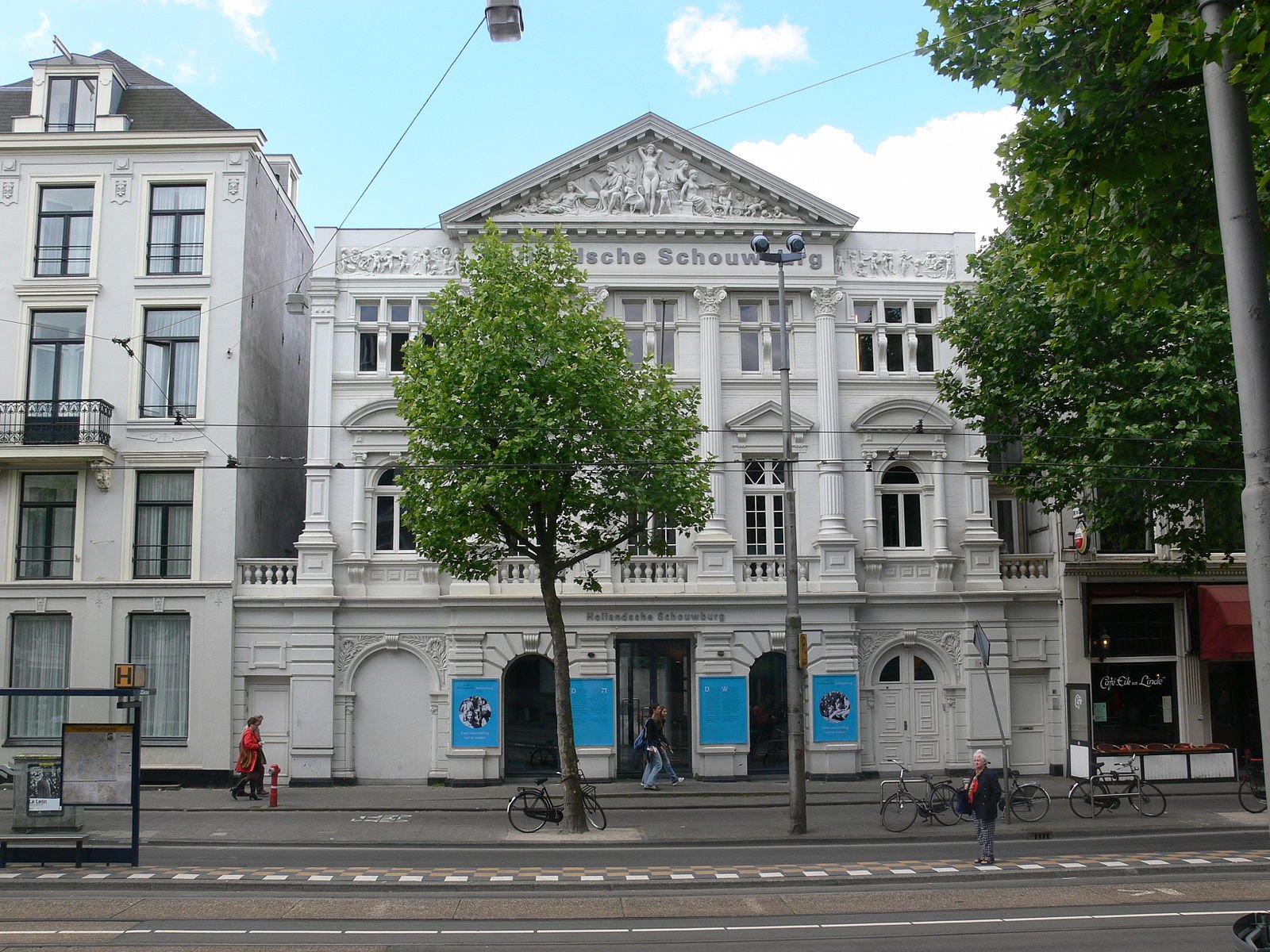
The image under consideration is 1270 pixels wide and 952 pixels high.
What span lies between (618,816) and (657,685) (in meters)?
5.59

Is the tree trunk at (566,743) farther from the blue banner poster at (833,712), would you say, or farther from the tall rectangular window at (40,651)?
the tall rectangular window at (40,651)

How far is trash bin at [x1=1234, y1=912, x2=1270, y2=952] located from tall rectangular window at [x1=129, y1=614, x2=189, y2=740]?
2535 centimetres

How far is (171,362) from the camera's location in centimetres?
2872

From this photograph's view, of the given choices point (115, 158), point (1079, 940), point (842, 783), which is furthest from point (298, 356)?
point (1079, 940)

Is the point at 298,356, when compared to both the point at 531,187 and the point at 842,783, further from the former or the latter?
the point at 842,783

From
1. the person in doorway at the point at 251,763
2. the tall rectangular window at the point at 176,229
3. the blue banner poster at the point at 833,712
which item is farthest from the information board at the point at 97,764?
the blue banner poster at the point at 833,712

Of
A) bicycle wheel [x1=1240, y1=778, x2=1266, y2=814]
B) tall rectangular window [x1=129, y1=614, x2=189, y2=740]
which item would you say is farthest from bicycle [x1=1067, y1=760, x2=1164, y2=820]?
tall rectangular window [x1=129, y1=614, x2=189, y2=740]

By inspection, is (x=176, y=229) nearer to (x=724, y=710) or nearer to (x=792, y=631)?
(x=724, y=710)

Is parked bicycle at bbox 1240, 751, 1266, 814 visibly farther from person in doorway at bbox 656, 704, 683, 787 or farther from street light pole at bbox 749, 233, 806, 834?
person in doorway at bbox 656, 704, 683, 787

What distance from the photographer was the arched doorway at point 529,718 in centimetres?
2789

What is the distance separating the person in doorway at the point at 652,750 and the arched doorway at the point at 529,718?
259 centimetres

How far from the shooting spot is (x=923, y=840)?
795 inches

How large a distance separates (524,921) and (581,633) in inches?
573

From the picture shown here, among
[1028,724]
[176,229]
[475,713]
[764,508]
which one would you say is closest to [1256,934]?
[475,713]
